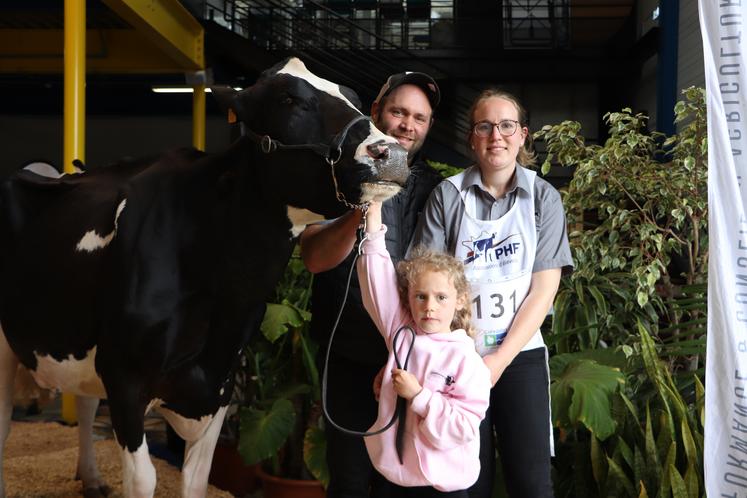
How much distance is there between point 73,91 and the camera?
5430mm

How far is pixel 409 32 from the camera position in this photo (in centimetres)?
1506

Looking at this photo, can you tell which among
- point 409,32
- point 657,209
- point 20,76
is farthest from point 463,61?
point 657,209

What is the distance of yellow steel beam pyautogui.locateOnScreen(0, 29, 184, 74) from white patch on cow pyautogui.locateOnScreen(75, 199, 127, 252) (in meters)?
7.58

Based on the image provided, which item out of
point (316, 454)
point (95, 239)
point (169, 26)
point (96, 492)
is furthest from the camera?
point (169, 26)

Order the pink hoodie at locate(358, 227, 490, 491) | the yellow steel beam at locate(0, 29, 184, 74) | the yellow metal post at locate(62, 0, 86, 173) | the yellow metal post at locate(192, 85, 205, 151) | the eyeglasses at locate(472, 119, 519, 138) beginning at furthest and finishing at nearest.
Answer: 1. the yellow steel beam at locate(0, 29, 184, 74)
2. the yellow metal post at locate(192, 85, 205, 151)
3. the yellow metal post at locate(62, 0, 86, 173)
4. the eyeglasses at locate(472, 119, 519, 138)
5. the pink hoodie at locate(358, 227, 490, 491)

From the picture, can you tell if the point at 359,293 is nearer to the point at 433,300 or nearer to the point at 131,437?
the point at 433,300

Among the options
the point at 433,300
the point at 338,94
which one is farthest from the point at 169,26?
the point at 433,300

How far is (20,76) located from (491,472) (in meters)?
12.3

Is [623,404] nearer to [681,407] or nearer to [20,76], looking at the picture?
[681,407]

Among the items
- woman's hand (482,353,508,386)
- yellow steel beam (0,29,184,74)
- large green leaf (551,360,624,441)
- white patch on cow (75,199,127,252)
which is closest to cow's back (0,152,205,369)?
white patch on cow (75,199,127,252)

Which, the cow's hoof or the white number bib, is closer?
the white number bib

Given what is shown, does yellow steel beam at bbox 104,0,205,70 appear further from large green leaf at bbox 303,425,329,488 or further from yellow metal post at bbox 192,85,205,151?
large green leaf at bbox 303,425,329,488

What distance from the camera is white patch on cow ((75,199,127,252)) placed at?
245cm

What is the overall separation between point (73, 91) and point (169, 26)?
2889 millimetres
